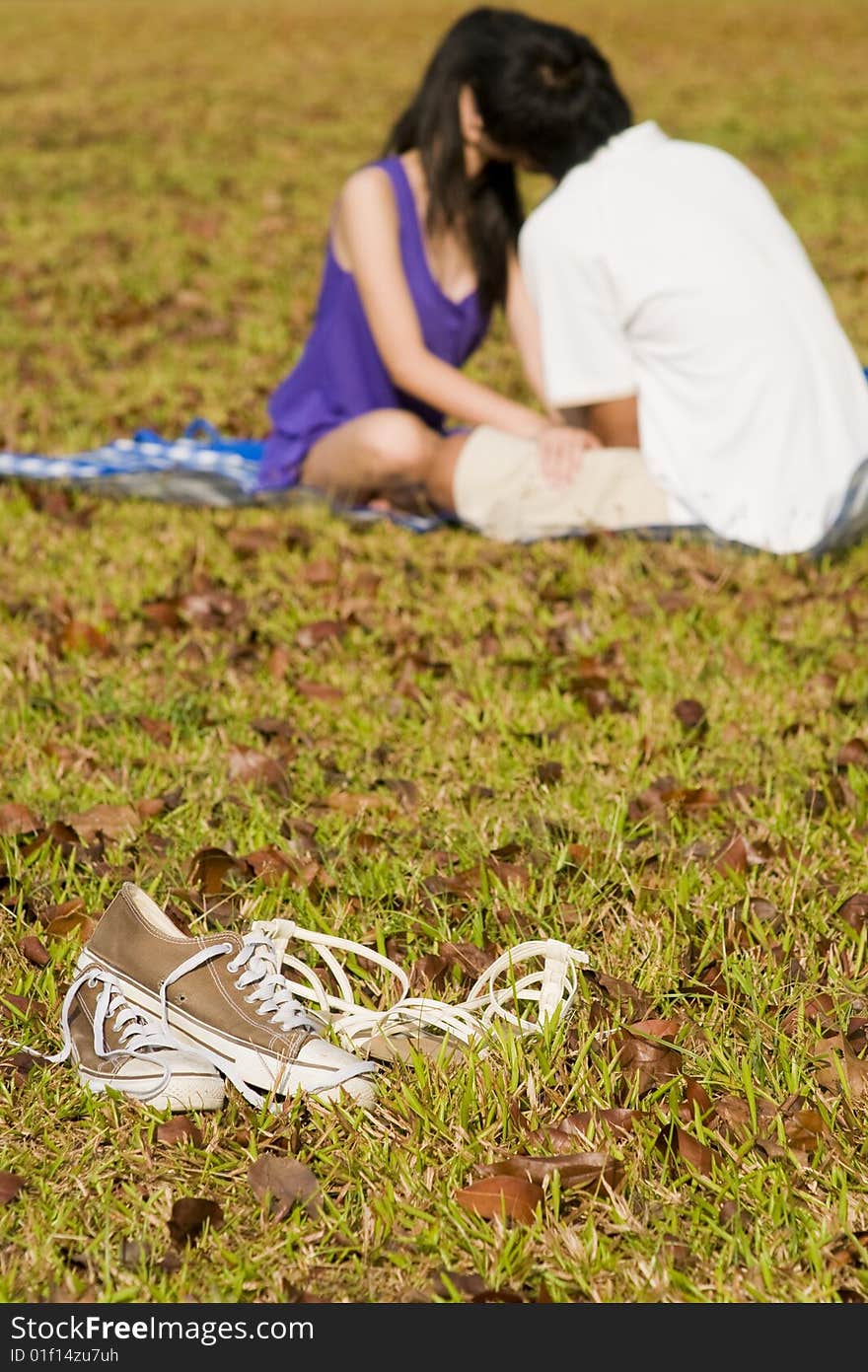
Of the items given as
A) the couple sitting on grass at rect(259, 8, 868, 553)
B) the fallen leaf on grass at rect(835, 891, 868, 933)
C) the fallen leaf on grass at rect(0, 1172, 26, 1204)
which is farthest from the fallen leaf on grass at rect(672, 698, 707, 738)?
the fallen leaf on grass at rect(0, 1172, 26, 1204)

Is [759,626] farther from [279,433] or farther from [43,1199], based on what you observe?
[43,1199]

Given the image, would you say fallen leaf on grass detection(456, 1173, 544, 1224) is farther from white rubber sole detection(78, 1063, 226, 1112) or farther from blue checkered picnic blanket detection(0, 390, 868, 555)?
blue checkered picnic blanket detection(0, 390, 868, 555)

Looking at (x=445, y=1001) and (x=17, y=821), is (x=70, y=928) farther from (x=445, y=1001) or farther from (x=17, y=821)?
(x=445, y=1001)

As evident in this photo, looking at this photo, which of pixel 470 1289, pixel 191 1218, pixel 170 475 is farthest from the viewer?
pixel 170 475

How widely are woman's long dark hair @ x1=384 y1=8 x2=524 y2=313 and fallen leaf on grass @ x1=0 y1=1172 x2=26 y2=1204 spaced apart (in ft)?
12.6

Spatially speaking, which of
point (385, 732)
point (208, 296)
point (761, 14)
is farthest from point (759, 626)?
point (761, 14)

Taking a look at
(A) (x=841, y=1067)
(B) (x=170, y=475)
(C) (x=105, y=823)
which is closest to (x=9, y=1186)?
(C) (x=105, y=823)

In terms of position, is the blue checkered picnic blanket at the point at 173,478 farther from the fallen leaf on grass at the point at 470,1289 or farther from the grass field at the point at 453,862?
the fallen leaf on grass at the point at 470,1289

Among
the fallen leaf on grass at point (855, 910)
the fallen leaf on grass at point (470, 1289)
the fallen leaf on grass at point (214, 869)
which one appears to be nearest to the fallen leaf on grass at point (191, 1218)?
the fallen leaf on grass at point (470, 1289)

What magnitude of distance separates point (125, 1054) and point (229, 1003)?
18cm

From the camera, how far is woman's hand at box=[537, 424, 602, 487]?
4.95 m

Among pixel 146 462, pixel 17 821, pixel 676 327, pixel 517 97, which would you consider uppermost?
pixel 517 97

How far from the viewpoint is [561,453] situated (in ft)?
16.3
